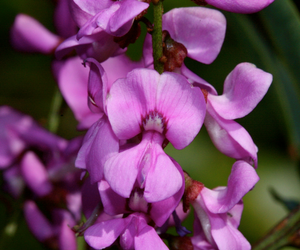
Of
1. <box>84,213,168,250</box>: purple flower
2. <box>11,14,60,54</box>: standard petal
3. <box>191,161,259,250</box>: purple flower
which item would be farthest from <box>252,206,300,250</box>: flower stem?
<box>11,14,60,54</box>: standard petal

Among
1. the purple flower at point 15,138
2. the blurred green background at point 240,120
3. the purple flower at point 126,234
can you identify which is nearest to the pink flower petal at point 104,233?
the purple flower at point 126,234

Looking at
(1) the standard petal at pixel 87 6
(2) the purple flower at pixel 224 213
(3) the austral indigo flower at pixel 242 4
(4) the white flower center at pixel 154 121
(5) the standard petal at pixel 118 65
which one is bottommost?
(2) the purple flower at pixel 224 213

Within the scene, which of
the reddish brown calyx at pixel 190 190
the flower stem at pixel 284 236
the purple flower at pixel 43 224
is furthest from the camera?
the purple flower at pixel 43 224

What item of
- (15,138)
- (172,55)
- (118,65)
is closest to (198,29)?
(172,55)

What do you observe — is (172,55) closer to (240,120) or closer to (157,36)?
(157,36)

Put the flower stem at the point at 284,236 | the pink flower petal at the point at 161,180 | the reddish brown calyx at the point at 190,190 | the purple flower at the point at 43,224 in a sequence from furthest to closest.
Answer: the purple flower at the point at 43,224 < the flower stem at the point at 284,236 < the reddish brown calyx at the point at 190,190 < the pink flower petal at the point at 161,180

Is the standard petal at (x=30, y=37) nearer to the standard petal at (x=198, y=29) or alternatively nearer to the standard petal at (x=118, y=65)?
the standard petal at (x=118, y=65)
